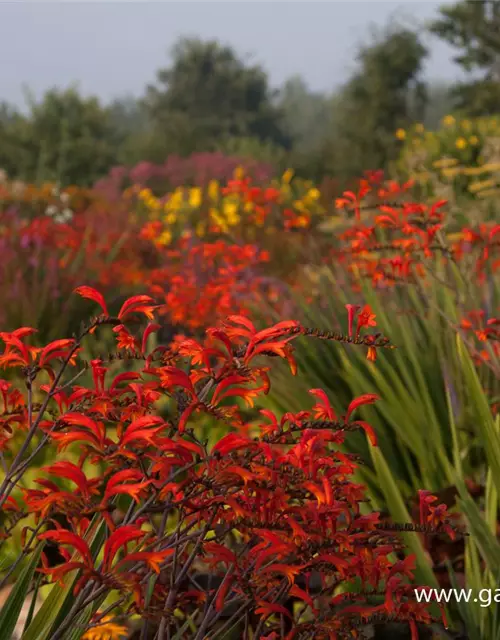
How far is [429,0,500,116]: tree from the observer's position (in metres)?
29.2

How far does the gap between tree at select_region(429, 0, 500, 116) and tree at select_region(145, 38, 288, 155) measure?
397 inches

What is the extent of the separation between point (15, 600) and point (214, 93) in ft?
122

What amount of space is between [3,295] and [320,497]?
15.4ft

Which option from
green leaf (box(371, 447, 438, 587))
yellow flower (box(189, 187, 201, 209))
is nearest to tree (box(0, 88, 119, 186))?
yellow flower (box(189, 187, 201, 209))

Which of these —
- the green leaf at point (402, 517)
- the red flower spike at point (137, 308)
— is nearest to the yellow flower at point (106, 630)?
the red flower spike at point (137, 308)

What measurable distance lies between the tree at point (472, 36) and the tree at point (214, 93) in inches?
397

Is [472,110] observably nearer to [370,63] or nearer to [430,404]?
[370,63]


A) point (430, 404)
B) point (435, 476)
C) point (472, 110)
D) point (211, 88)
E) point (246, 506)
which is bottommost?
point (435, 476)

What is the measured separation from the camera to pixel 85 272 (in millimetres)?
6648

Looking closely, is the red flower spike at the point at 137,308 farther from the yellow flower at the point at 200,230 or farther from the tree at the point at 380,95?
the tree at the point at 380,95

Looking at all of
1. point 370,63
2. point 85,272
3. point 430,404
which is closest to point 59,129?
point 370,63

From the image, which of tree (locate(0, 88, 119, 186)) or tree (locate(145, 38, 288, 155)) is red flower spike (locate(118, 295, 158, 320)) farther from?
tree (locate(145, 38, 288, 155))

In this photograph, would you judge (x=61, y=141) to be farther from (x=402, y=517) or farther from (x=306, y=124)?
(x=306, y=124)

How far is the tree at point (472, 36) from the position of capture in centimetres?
2922
